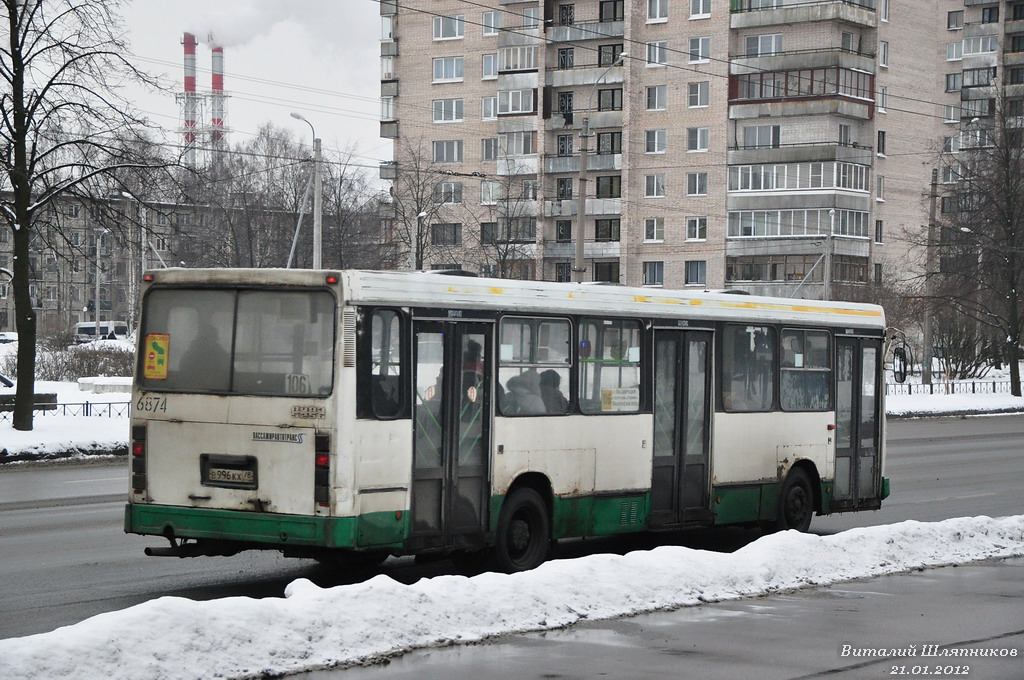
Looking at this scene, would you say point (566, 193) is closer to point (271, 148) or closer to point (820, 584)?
point (271, 148)

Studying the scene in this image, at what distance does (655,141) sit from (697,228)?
5.69 meters

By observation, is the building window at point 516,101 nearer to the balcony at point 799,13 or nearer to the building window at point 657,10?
the building window at point 657,10

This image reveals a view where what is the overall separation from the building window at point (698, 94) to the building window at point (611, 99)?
4.19m

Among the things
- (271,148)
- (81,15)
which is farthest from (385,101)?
(81,15)

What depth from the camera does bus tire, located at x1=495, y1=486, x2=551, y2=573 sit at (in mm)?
12086

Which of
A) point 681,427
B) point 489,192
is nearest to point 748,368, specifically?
point 681,427

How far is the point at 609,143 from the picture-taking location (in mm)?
86188

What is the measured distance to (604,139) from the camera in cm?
8631

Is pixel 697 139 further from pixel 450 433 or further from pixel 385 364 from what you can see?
pixel 385 364

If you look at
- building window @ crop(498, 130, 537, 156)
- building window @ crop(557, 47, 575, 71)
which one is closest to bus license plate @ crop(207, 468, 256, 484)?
building window @ crop(557, 47, 575, 71)

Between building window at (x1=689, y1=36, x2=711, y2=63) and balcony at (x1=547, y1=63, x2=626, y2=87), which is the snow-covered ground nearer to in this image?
building window at (x1=689, y1=36, x2=711, y2=63)

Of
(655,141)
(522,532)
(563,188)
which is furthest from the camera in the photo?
(563,188)

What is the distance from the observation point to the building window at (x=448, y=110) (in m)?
92.4

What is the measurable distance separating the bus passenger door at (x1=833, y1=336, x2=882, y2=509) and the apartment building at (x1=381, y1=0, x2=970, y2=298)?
58659 millimetres
